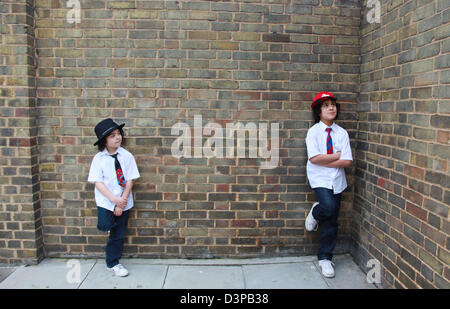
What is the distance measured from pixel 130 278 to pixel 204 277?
79cm

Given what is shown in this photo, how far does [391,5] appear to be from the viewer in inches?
127

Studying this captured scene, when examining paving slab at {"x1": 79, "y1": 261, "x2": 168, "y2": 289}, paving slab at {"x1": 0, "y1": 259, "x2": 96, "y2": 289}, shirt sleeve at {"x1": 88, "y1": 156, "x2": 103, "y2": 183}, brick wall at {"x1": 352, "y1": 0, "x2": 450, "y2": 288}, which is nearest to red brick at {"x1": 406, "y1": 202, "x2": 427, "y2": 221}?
brick wall at {"x1": 352, "y1": 0, "x2": 450, "y2": 288}

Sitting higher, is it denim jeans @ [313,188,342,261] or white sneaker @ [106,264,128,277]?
denim jeans @ [313,188,342,261]

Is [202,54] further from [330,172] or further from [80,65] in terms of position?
[330,172]

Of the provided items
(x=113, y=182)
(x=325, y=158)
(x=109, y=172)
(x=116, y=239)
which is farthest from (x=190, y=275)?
(x=325, y=158)

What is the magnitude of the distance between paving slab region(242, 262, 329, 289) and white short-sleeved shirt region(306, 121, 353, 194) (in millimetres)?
937

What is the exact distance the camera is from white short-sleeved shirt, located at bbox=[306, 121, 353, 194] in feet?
11.4

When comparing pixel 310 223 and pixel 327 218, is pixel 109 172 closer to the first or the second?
pixel 310 223

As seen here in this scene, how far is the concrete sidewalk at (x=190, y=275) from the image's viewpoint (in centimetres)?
332

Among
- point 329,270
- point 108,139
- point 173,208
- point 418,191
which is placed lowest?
point 329,270

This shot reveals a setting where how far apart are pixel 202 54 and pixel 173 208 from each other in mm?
1819

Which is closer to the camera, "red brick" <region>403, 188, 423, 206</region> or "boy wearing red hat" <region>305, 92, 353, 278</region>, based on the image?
"red brick" <region>403, 188, 423, 206</region>

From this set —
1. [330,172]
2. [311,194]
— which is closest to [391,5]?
[330,172]

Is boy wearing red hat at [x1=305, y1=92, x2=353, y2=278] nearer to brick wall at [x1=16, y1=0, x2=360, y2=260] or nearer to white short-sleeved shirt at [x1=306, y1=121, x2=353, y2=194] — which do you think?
white short-sleeved shirt at [x1=306, y1=121, x2=353, y2=194]
